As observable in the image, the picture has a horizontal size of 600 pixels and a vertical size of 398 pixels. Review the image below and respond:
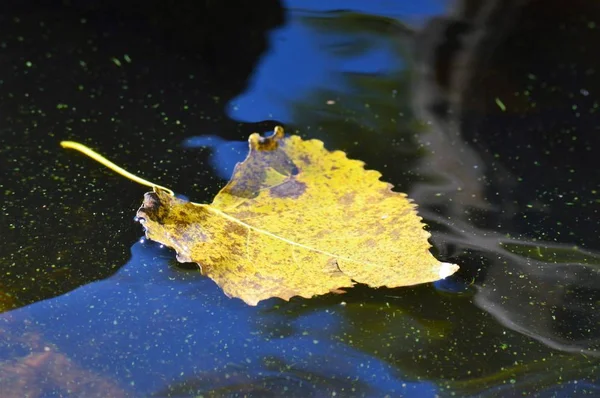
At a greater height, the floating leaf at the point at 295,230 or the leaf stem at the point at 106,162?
the floating leaf at the point at 295,230

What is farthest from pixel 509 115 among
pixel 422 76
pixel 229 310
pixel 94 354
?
pixel 94 354

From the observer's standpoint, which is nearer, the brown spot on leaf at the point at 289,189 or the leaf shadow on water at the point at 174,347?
the leaf shadow on water at the point at 174,347

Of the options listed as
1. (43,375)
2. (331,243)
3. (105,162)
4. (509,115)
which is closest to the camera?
(43,375)

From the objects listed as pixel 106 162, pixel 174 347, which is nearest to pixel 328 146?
pixel 106 162

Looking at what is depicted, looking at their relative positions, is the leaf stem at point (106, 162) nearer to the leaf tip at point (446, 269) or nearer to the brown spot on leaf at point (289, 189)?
the brown spot on leaf at point (289, 189)

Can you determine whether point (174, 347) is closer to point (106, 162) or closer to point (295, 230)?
point (295, 230)

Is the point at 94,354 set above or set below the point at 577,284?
below

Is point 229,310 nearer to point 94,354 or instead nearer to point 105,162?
point 94,354

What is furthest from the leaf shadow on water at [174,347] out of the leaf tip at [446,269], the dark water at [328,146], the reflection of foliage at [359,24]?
the reflection of foliage at [359,24]
